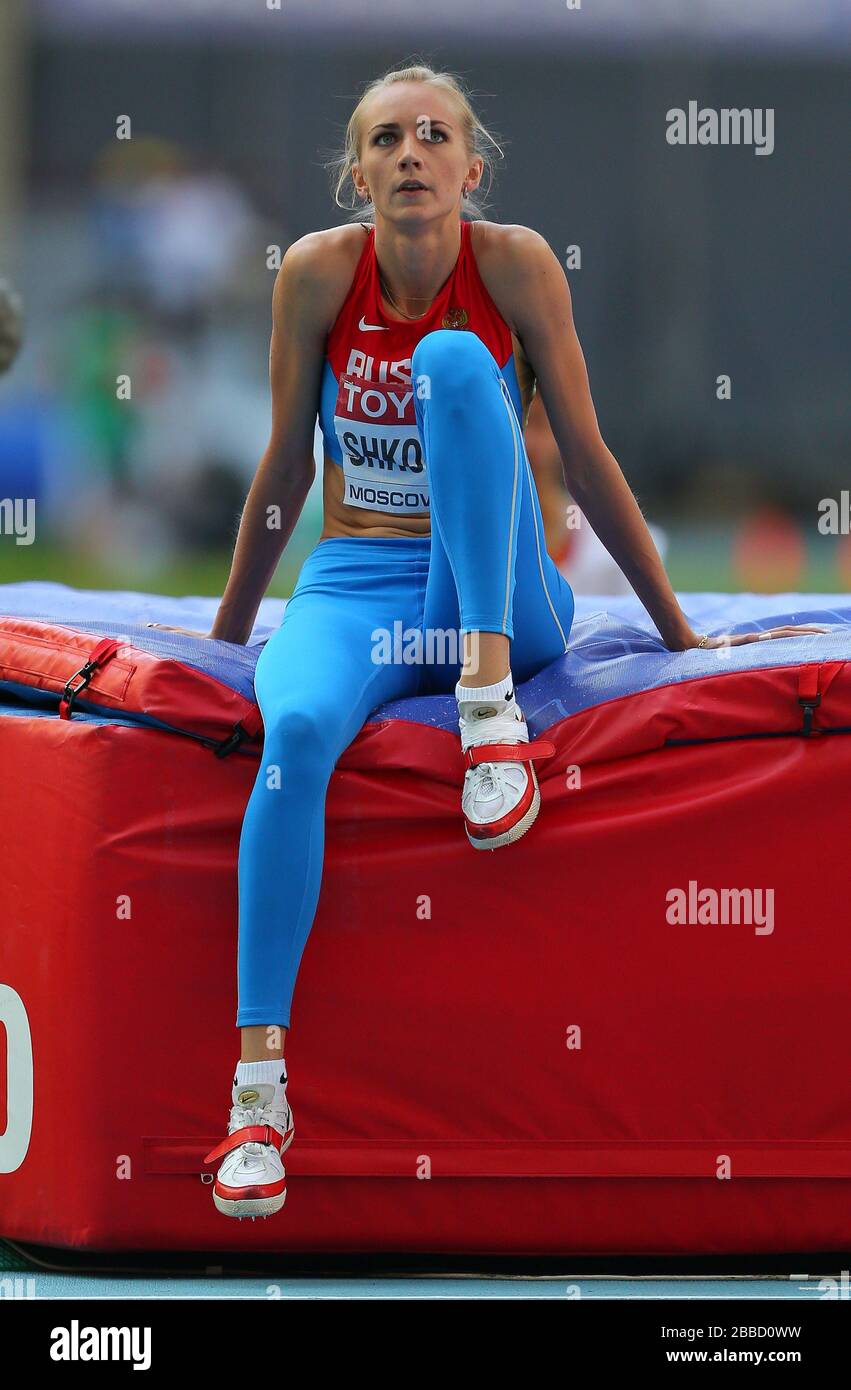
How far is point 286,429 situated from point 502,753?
54cm

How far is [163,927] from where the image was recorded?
56.6 inches

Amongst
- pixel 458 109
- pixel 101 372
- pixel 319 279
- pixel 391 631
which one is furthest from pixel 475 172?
pixel 101 372

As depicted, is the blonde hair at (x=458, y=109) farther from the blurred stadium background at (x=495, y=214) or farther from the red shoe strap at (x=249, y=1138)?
the blurred stadium background at (x=495, y=214)

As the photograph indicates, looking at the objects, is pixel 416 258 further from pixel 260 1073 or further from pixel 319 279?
pixel 260 1073

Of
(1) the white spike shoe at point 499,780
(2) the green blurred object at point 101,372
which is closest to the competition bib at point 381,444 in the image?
(1) the white spike shoe at point 499,780

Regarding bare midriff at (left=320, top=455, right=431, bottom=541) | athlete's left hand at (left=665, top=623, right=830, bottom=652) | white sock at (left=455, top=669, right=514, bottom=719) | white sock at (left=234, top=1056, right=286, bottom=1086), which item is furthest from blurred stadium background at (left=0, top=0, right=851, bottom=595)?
white sock at (left=234, top=1056, right=286, bottom=1086)

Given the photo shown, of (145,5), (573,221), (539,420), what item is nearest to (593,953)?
(539,420)

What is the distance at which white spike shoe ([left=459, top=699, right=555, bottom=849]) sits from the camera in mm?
1356

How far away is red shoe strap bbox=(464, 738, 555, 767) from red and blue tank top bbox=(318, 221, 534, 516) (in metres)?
0.41

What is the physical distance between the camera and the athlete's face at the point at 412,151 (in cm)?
160

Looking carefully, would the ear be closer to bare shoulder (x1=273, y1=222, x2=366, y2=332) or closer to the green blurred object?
bare shoulder (x1=273, y1=222, x2=366, y2=332)

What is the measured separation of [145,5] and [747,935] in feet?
18.9
